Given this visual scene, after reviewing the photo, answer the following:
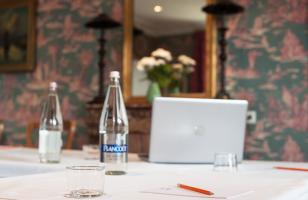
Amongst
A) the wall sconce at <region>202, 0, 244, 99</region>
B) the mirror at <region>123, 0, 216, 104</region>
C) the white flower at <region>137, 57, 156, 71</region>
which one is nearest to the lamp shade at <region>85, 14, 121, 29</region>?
the mirror at <region>123, 0, 216, 104</region>

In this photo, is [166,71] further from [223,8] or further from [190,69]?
[223,8]

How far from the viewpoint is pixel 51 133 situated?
172 centimetres

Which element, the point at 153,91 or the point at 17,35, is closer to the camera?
the point at 153,91

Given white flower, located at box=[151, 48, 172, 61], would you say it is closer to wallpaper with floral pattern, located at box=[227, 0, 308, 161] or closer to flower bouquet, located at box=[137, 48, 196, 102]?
flower bouquet, located at box=[137, 48, 196, 102]

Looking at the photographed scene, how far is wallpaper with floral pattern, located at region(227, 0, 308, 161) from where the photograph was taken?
3.19 m

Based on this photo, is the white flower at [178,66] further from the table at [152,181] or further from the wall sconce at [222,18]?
the table at [152,181]

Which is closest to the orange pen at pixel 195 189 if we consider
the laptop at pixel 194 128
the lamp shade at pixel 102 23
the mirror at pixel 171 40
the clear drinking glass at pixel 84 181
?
the clear drinking glass at pixel 84 181

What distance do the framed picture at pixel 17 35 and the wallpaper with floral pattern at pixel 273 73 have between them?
1989mm

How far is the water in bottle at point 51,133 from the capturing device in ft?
5.58

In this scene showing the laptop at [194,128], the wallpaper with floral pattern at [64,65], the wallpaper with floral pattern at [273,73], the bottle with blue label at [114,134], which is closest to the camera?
the bottle with blue label at [114,134]

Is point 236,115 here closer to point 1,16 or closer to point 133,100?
point 133,100

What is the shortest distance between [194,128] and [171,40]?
6.38 ft

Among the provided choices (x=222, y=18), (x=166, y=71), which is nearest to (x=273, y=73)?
(x=222, y=18)

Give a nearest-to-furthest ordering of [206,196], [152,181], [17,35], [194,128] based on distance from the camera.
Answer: [206,196]
[152,181]
[194,128]
[17,35]
